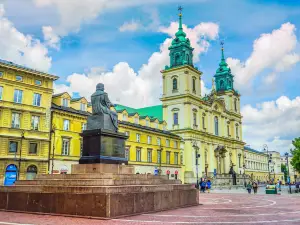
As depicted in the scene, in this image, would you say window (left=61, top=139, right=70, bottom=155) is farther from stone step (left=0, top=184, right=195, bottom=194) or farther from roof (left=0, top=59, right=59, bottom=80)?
stone step (left=0, top=184, right=195, bottom=194)

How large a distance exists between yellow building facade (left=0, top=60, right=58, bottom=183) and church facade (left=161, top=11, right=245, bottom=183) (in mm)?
32489

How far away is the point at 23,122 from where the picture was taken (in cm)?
3712

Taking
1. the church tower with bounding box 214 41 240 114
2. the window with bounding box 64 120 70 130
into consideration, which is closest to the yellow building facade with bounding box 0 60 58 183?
the window with bounding box 64 120 70 130

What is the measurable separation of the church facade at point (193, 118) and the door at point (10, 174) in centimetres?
3553

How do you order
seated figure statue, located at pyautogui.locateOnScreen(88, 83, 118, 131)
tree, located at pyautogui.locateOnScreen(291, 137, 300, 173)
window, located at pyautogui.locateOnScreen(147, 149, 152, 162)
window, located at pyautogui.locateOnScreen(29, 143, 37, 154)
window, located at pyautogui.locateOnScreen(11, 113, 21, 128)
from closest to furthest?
seated figure statue, located at pyautogui.locateOnScreen(88, 83, 118, 131), window, located at pyautogui.locateOnScreen(11, 113, 21, 128), window, located at pyautogui.locateOnScreen(29, 143, 37, 154), tree, located at pyautogui.locateOnScreen(291, 137, 300, 173), window, located at pyautogui.locateOnScreen(147, 149, 152, 162)

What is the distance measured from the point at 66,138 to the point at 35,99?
6.22 meters

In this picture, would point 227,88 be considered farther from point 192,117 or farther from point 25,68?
point 25,68

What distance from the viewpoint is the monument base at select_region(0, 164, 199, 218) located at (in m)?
12.6

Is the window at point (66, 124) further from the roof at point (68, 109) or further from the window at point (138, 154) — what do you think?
the window at point (138, 154)

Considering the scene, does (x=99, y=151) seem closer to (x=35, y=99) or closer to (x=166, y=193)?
(x=166, y=193)

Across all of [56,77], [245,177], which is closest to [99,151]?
[56,77]

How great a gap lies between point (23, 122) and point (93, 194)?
90.3 ft

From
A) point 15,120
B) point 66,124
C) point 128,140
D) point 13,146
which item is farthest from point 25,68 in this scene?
point 128,140

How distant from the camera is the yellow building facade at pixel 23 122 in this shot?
1391 inches
